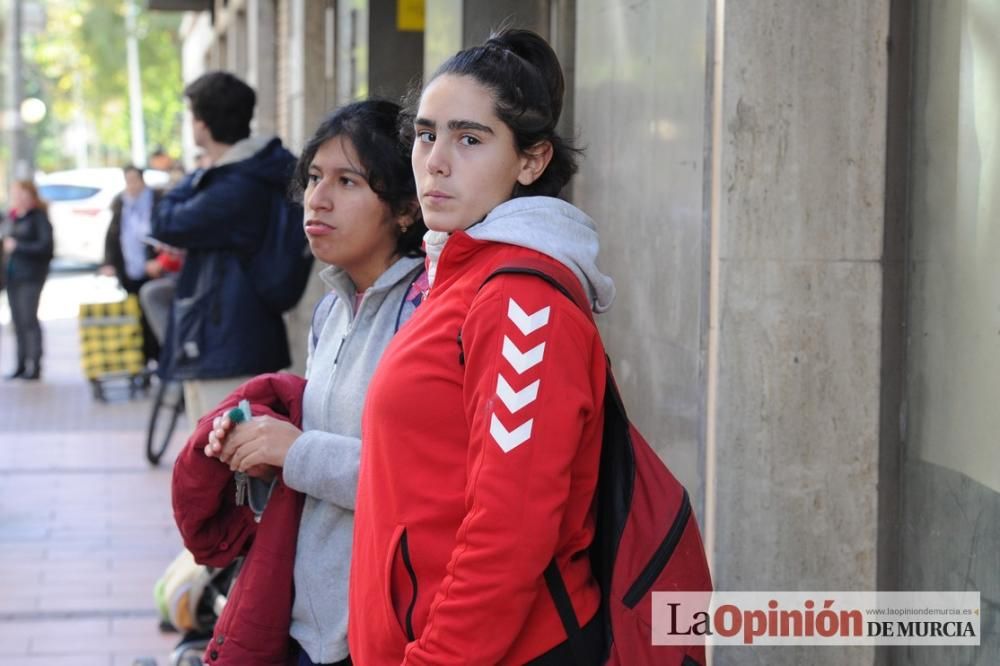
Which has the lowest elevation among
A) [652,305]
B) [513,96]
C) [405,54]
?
[652,305]

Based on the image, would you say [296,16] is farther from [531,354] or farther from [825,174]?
[531,354]

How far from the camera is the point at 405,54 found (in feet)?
27.9

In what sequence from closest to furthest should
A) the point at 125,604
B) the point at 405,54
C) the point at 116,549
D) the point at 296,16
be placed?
the point at 125,604 → the point at 116,549 → the point at 405,54 → the point at 296,16

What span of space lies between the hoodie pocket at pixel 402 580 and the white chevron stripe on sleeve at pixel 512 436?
0.80 ft

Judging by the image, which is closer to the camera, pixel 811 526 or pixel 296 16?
pixel 811 526

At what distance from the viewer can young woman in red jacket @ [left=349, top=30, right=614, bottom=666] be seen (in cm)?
201

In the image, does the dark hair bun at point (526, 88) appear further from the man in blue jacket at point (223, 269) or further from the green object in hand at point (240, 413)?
the man in blue jacket at point (223, 269)

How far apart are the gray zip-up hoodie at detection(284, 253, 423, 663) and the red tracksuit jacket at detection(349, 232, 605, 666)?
0.49m

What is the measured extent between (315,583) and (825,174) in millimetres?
1659

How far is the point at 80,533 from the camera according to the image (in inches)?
309

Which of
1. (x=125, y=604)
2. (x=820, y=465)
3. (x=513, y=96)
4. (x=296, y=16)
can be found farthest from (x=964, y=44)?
(x=296, y=16)

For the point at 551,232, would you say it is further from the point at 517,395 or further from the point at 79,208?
the point at 79,208

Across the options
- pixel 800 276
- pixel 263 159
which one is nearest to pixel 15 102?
pixel 263 159

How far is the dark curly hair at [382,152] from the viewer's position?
2965mm
